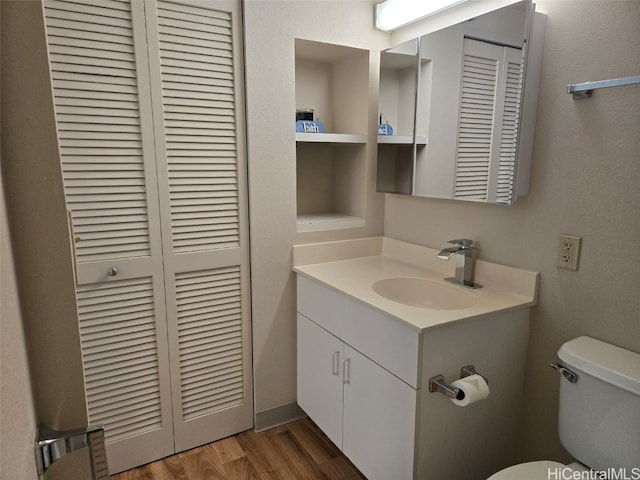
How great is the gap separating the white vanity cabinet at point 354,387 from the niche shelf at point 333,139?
0.49m

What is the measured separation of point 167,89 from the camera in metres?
1.67

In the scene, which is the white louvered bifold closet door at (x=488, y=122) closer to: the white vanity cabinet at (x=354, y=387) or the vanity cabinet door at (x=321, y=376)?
the white vanity cabinet at (x=354, y=387)

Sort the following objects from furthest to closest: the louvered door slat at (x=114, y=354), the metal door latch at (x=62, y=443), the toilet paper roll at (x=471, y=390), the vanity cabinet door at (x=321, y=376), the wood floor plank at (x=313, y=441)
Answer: the wood floor plank at (x=313, y=441) → the vanity cabinet door at (x=321, y=376) → the louvered door slat at (x=114, y=354) → the toilet paper roll at (x=471, y=390) → the metal door latch at (x=62, y=443)

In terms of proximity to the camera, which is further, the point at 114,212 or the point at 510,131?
the point at 114,212

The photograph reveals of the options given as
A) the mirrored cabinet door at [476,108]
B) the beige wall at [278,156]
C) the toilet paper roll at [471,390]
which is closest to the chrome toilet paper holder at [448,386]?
the toilet paper roll at [471,390]

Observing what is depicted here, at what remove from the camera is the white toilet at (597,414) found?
1.16 metres

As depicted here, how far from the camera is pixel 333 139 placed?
2006 mm

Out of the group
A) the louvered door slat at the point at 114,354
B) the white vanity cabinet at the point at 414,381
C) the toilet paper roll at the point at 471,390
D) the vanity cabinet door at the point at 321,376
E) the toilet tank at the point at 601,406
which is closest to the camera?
the toilet tank at the point at 601,406

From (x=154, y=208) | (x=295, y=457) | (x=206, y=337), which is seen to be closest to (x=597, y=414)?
(x=295, y=457)

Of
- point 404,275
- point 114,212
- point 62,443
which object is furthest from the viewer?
point 404,275

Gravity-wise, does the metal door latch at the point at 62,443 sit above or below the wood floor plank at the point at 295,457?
above

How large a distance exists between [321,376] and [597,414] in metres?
1.07

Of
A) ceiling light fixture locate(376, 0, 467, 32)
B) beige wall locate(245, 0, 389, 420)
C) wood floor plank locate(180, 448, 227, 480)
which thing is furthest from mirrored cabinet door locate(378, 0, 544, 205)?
wood floor plank locate(180, 448, 227, 480)

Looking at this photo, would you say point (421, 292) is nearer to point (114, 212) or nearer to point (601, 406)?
point (601, 406)
